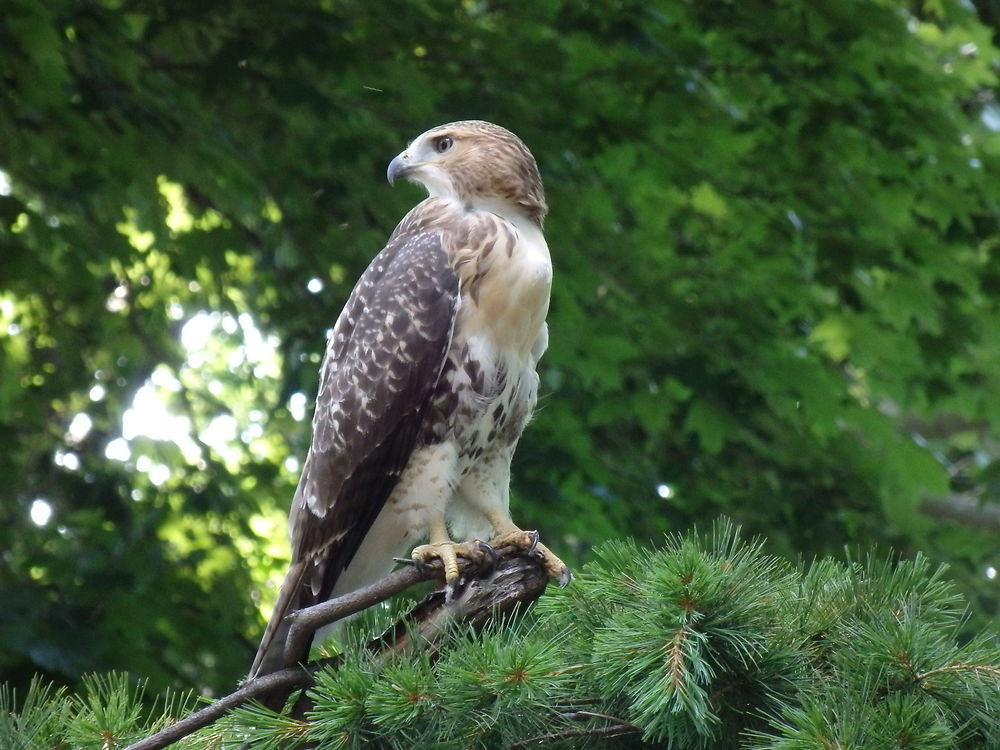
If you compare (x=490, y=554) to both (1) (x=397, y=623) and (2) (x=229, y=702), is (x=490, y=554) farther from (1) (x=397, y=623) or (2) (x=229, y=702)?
(2) (x=229, y=702)

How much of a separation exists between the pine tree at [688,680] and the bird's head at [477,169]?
4.82 ft

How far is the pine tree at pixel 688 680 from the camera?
2.29 m

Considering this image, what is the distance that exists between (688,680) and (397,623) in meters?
0.76

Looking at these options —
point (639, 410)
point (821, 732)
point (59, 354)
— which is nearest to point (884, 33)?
point (639, 410)

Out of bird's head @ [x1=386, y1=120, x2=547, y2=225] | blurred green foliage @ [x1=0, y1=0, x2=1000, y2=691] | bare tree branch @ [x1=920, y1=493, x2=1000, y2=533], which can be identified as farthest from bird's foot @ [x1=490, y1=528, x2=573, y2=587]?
bare tree branch @ [x1=920, y1=493, x2=1000, y2=533]

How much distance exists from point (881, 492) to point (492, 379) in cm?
413

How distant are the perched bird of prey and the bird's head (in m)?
0.01

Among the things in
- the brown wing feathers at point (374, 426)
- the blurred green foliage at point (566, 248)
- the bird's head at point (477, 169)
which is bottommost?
the blurred green foliage at point (566, 248)

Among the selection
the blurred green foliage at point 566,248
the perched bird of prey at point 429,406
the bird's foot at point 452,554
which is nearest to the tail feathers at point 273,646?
the perched bird of prey at point 429,406

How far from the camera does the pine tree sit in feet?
7.52

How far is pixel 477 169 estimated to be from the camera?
384 cm

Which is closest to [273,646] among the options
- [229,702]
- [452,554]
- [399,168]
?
[452,554]

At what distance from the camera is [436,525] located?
354 centimetres

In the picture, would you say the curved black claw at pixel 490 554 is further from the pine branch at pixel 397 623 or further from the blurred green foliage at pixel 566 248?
the blurred green foliage at pixel 566 248
